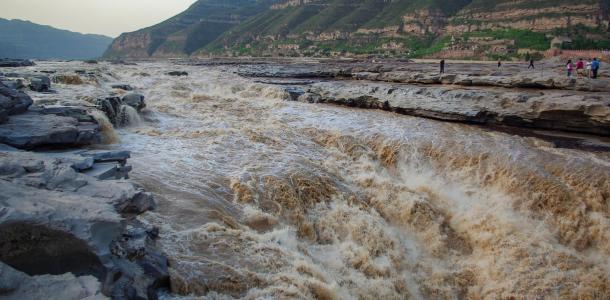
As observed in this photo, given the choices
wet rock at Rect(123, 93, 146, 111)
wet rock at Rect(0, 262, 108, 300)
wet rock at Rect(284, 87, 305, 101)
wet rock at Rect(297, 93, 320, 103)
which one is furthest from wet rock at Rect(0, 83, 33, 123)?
wet rock at Rect(284, 87, 305, 101)

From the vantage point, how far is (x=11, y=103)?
870cm

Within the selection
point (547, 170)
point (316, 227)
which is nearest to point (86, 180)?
point (316, 227)

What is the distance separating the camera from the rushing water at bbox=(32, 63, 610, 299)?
638 cm

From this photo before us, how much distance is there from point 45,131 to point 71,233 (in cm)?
544

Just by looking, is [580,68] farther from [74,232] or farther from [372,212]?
[74,232]

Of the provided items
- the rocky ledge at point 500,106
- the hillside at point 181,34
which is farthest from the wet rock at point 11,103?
the hillside at point 181,34

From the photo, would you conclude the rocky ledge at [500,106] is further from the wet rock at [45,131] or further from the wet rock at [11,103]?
the wet rock at [11,103]

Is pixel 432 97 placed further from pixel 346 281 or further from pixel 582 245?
pixel 346 281

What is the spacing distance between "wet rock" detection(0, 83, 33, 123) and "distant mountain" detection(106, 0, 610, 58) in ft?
159

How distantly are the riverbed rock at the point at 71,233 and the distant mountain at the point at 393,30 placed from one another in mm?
49299

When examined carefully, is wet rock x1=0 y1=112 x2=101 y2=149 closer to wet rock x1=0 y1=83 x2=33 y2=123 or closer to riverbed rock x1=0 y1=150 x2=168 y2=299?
wet rock x1=0 y1=83 x2=33 y2=123

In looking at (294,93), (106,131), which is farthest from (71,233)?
(294,93)

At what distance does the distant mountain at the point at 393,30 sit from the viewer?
168 ft

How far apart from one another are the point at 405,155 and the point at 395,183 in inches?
66.5
